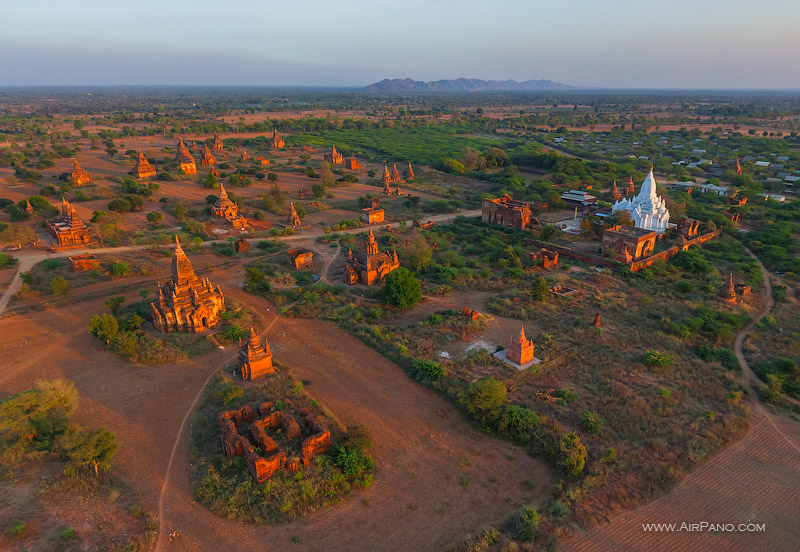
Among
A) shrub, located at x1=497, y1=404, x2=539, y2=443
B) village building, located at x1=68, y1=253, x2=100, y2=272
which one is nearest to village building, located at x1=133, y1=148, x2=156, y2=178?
village building, located at x1=68, y1=253, x2=100, y2=272

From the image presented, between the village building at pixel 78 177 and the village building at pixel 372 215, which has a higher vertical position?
the village building at pixel 78 177

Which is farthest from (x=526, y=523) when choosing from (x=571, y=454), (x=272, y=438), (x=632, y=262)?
(x=632, y=262)

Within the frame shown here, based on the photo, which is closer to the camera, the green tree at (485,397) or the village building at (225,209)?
the green tree at (485,397)

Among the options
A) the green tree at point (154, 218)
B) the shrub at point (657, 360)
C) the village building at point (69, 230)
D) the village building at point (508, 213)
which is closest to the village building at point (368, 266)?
the shrub at point (657, 360)

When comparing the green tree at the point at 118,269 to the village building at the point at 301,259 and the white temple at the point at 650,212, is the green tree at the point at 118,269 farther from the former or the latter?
the white temple at the point at 650,212

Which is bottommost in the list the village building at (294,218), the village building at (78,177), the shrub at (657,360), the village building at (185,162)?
the shrub at (657,360)

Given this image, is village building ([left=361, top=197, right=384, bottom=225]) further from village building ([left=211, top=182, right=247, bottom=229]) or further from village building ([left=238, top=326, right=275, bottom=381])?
village building ([left=238, top=326, right=275, bottom=381])

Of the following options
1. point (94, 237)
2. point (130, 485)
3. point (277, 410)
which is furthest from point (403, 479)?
point (94, 237)

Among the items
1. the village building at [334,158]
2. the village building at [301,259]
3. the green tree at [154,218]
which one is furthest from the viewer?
the village building at [334,158]
